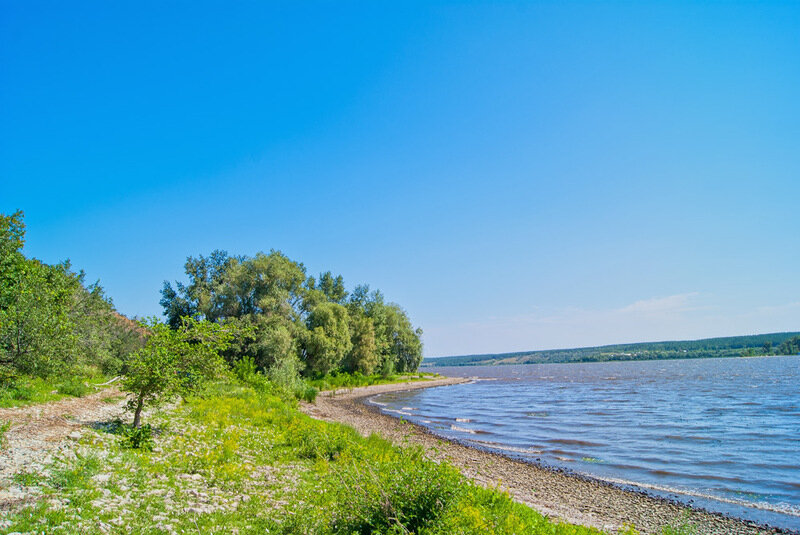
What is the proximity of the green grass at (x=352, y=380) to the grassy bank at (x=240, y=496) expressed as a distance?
128ft

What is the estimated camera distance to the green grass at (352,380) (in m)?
50.3

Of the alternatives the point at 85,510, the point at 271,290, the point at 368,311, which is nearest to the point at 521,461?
the point at 85,510

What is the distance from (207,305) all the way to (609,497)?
4253cm

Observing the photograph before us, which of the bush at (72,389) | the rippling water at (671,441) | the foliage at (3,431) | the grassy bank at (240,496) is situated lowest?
the rippling water at (671,441)

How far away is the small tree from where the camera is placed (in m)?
12.8

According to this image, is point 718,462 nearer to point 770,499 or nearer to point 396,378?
point 770,499

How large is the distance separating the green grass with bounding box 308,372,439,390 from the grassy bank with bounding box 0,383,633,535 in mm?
38872

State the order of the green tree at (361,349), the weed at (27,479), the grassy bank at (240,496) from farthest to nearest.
Answer: the green tree at (361,349)
the weed at (27,479)
the grassy bank at (240,496)

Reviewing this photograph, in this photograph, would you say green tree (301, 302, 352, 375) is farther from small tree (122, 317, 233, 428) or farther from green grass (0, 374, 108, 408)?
small tree (122, 317, 233, 428)

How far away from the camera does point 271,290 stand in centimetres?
4756

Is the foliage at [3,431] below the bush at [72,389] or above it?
below

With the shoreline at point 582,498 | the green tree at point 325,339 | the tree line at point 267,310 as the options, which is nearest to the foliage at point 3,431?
the shoreline at point 582,498

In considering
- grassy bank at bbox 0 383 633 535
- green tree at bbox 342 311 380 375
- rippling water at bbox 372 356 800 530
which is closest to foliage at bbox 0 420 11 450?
grassy bank at bbox 0 383 633 535

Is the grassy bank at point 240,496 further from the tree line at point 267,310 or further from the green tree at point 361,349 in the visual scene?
the green tree at point 361,349
